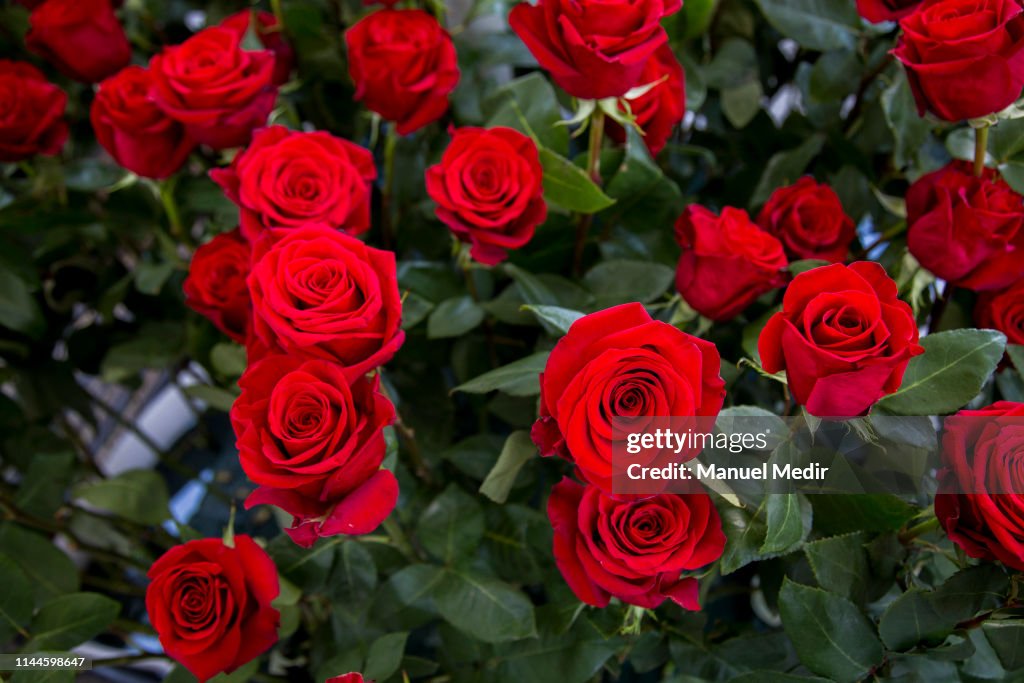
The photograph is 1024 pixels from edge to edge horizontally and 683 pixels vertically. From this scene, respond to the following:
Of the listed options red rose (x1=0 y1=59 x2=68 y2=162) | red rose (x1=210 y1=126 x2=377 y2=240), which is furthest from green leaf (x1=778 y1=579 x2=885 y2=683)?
red rose (x1=0 y1=59 x2=68 y2=162)

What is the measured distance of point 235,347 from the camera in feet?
1.79

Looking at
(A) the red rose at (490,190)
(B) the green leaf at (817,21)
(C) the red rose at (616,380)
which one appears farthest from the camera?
(B) the green leaf at (817,21)

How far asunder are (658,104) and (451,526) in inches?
10.9

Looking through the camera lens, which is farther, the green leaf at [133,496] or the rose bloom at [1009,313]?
the green leaf at [133,496]

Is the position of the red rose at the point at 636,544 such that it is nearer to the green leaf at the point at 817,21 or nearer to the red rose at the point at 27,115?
the green leaf at the point at 817,21

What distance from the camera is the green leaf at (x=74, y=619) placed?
1.58ft

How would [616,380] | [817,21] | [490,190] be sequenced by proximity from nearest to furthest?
[616,380]
[490,190]
[817,21]

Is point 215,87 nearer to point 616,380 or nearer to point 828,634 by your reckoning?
point 616,380

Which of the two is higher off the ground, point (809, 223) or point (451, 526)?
point (809, 223)

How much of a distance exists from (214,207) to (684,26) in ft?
1.16

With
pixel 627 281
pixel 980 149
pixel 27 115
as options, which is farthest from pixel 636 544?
pixel 27 115

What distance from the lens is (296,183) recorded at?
423mm

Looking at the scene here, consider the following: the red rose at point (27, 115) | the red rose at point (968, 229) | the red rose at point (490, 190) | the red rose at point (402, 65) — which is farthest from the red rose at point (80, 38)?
the red rose at point (968, 229)

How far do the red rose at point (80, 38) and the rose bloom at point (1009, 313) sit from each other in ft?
1.97
